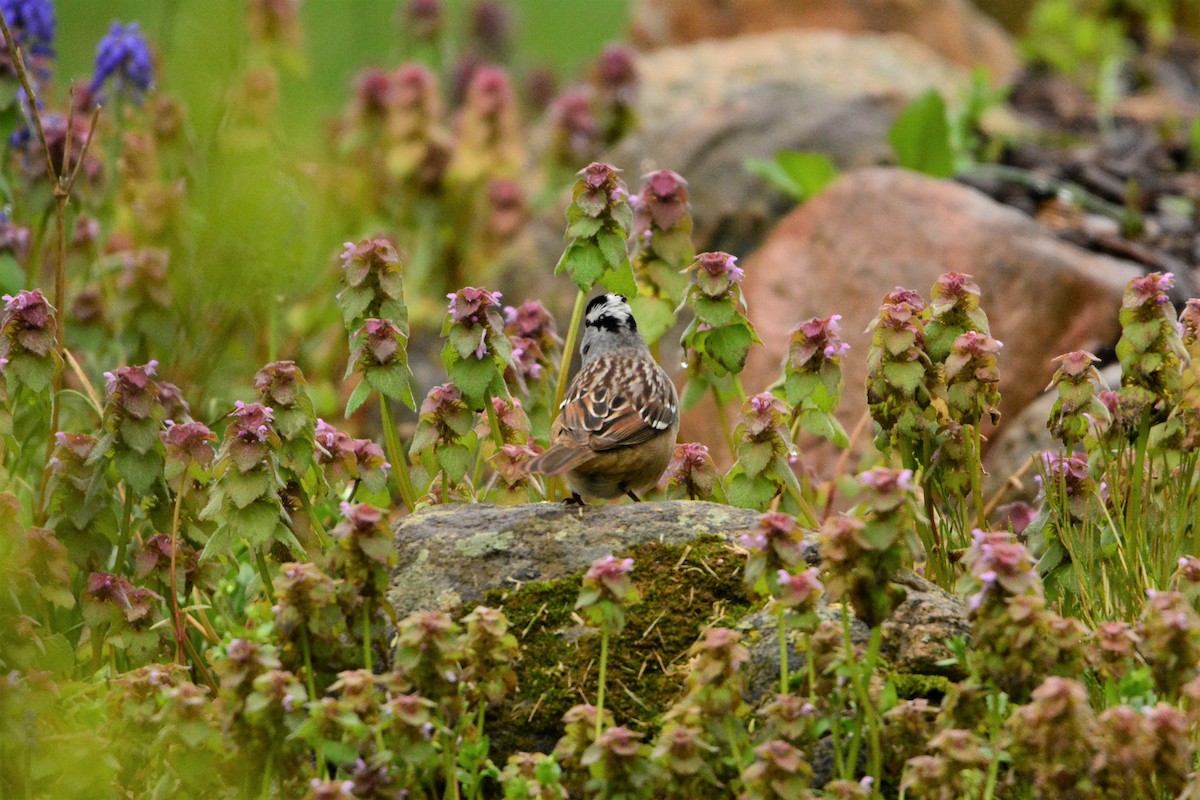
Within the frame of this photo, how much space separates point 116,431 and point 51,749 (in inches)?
39.1

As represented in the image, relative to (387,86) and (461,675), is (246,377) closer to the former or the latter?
(387,86)

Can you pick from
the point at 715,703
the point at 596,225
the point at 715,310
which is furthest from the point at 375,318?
the point at 715,703

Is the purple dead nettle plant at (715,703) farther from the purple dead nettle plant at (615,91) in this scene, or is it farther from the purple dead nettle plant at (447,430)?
the purple dead nettle plant at (615,91)

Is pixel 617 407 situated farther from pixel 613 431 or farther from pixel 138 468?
pixel 138 468

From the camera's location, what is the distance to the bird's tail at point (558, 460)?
4238 millimetres

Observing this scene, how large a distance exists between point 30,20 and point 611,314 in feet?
9.69

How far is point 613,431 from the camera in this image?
4.47m

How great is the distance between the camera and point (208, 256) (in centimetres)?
311

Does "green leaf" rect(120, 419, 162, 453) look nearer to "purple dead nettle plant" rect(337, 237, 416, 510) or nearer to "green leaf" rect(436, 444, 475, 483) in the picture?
"purple dead nettle plant" rect(337, 237, 416, 510)

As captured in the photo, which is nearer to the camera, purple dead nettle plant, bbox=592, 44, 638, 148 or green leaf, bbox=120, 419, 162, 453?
green leaf, bbox=120, 419, 162, 453

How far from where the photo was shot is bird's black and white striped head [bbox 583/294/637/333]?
17.4 feet

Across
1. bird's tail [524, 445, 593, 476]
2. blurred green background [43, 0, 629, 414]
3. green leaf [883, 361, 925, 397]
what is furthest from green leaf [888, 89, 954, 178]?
bird's tail [524, 445, 593, 476]

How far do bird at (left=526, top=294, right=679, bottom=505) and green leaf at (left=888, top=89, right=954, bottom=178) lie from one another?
11.1 ft

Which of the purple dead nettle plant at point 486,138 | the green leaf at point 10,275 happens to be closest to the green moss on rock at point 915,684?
the green leaf at point 10,275
